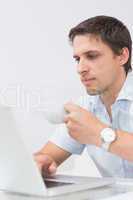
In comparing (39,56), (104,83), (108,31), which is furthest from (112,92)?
(39,56)

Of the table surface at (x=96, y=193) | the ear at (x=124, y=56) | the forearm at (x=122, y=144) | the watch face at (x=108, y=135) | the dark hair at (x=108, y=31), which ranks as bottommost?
the table surface at (x=96, y=193)

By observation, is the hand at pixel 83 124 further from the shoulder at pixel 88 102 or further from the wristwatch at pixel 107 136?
the shoulder at pixel 88 102

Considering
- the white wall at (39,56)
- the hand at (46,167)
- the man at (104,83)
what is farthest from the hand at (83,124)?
the white wall at (39,56)

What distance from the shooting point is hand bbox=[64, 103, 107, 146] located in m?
0.88

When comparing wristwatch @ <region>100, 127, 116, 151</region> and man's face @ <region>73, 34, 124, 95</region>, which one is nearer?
wristwatch @ <region>100, 127, 116, 151</region>

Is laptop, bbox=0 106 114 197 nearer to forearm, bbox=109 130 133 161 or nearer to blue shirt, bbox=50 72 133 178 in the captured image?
forearm, bbox=109 130 133 161

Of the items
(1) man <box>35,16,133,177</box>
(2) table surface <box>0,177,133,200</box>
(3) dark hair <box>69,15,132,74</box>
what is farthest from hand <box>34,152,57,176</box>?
(3) dark hair <box>69,15,132,74</box>

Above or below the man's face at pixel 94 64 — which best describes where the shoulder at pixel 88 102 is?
below

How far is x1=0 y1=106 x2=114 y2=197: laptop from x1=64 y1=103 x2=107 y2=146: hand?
0.56ft

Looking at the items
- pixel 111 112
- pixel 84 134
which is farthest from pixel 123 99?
pixel 84 134

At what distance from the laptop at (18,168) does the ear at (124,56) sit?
2.44 ft

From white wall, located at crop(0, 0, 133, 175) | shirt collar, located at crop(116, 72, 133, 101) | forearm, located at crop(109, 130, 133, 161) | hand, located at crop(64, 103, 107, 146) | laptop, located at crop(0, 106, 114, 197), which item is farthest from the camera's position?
white wall, located at crop(0, 0, 133, 175)

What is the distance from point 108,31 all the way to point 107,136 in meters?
0.53

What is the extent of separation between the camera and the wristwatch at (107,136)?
3.19 ft
